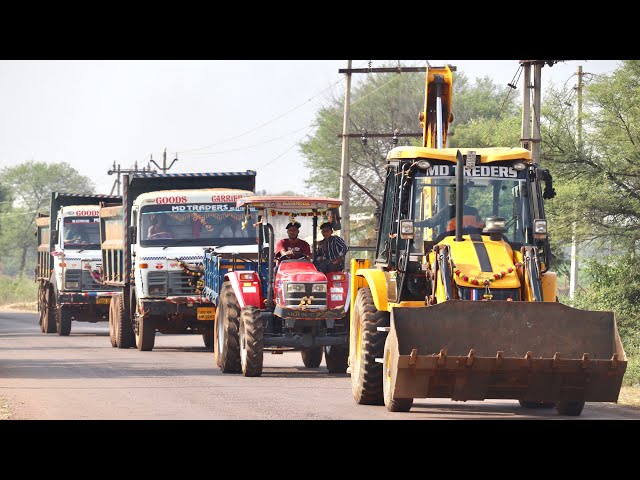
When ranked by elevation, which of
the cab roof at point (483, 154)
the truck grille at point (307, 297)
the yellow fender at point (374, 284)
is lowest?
the truck grille at point (307, 297)

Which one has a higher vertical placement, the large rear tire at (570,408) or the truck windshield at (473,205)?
the truck windshield at (473,205)

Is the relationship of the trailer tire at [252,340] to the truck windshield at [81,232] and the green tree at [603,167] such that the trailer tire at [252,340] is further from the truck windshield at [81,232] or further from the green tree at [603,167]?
the truck windshield at [81,232]

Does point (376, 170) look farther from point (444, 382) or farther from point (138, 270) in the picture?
point (444, 382)

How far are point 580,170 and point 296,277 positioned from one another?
12.2 m

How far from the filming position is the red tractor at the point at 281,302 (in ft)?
63.8

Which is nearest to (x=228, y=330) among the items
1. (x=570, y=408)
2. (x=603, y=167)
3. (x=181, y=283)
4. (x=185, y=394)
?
(x=185, y=394)

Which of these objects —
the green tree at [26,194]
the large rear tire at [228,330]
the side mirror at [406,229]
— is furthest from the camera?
the green tree at [26,194]

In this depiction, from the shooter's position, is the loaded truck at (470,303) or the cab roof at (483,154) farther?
the cab roof at (483,154)

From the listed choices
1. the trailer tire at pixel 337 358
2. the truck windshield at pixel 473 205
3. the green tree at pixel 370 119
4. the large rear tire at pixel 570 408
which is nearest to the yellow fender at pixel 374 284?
the truck windshield at pixel 473 205

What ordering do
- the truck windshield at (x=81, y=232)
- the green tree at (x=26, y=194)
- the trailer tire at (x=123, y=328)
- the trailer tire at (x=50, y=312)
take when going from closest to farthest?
the trailer tire at (x=123, y=328)
the truck windshield at (x=81, y=232)
the trailer tire at (x=50, y=312)
the green tree at (x=26, y=194)

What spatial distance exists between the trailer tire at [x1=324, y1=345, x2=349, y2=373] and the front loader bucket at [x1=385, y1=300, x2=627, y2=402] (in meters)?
7.21

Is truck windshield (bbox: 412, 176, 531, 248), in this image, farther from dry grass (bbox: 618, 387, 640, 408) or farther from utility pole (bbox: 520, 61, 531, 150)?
utility pole (bbox: 520, 61, 531, 150)

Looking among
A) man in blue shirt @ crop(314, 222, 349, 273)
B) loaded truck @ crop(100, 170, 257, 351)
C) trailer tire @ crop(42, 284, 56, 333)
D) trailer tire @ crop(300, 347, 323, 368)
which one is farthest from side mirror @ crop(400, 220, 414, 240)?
trailer tire @ crop(42, 284, 56, 333)

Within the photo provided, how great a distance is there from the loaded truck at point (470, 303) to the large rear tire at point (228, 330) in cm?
406
